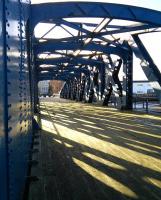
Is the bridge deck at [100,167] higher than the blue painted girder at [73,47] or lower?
lower

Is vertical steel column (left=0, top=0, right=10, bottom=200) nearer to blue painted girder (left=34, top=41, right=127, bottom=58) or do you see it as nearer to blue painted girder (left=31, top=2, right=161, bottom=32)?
blue painted girder (left=31, top=2, right=161, bottom=32)

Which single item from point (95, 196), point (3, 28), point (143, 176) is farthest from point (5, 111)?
point (143, 176)

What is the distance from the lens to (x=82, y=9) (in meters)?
18.5

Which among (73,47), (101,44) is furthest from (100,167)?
(101,44)

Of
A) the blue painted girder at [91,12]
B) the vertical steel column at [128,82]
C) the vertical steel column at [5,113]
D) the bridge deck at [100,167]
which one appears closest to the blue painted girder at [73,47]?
the vertical steel column at [128,82]

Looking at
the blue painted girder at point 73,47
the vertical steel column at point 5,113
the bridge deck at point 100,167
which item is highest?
the blue painted girder at point 73,47

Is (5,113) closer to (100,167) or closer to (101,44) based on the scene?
(100,167)

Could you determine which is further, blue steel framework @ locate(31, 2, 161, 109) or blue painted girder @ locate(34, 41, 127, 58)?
blue painted girder @ locate(34, 41, 127, 58)

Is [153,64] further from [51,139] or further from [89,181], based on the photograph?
[89,181]

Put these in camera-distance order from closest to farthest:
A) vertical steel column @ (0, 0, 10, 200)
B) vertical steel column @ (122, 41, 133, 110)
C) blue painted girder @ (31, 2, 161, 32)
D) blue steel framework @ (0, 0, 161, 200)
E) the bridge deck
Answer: vertical steel column @ (0, 0, 10, 200) → blue steel framework @ (0, 0, 161, 200) → the bridge deck → blue painted girder @ (31, 2, 161, 32) → vertical steel column @ (122, 41, 133, 110)

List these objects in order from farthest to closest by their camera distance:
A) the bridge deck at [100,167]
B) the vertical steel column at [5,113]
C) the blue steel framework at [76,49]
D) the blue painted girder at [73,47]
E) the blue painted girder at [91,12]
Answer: the blue painted girder at [73,47] → the blue painted girder at [91,12] → the bridge deck at [100,167] → the blue steel framework at [76,49] → the vertical steel column at [5,113]

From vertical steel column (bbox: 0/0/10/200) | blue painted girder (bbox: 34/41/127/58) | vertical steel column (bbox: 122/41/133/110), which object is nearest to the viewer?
vertical steel column (bbox: 0/0/10/200)

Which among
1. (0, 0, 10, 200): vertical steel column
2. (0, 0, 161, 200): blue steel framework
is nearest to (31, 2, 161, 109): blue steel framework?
(0, 0, 161, 200): blue steel framework

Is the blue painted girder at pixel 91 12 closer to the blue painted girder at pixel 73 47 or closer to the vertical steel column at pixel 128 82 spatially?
the blue painted girder at pixel 73 47
